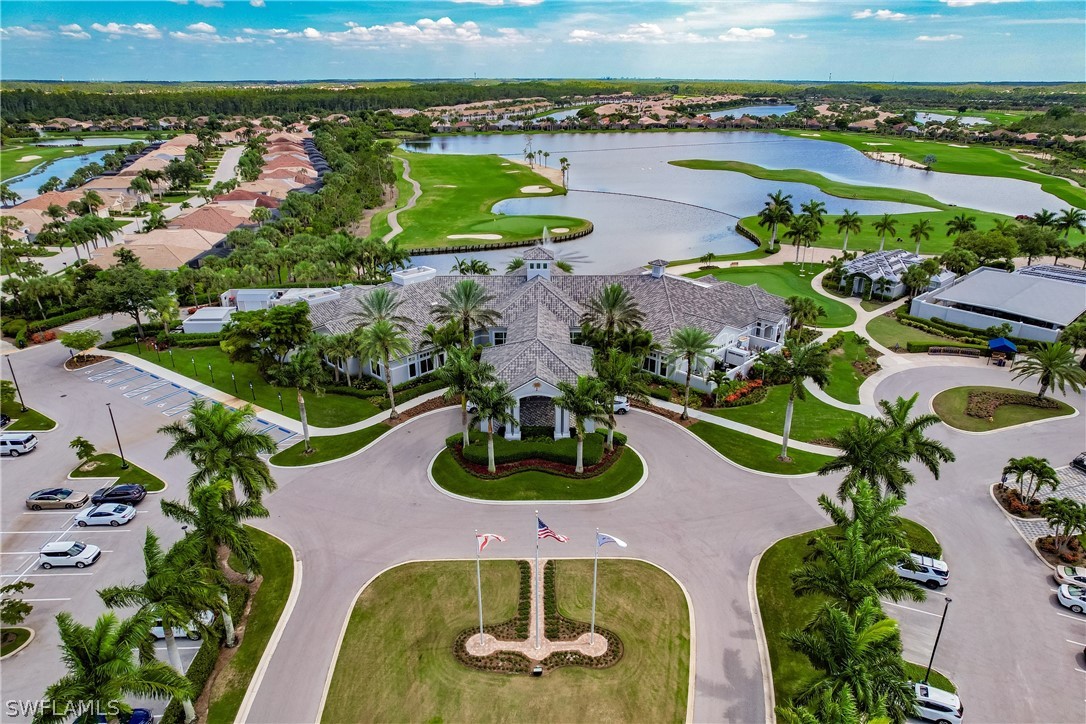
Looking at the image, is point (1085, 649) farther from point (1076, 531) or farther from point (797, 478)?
point (797, 478)

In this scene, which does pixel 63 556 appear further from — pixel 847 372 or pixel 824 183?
pixel 824 183

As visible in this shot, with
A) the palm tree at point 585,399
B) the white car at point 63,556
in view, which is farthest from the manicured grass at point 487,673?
the white car at point 63,556

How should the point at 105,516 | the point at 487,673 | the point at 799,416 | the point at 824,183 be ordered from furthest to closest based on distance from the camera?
the point at 824,183
the point at 799,416
the point at 105,516
the point at 487,673

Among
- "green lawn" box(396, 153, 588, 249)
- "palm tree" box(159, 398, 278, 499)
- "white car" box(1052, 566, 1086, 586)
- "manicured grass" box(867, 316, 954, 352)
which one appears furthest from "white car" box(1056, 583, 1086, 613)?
"green lawn" box(396, 153, 588, 249)

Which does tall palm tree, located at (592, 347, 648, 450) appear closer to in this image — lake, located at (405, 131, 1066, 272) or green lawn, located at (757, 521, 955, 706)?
green lawn, located at (757, 521, 955, 706)

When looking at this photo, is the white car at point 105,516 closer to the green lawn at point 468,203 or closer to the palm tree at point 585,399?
the palm tree at point 585,399

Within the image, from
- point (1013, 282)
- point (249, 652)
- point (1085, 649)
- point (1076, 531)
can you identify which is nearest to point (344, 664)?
point (249, 652)

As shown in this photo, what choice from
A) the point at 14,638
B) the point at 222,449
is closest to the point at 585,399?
the point at 222,449
